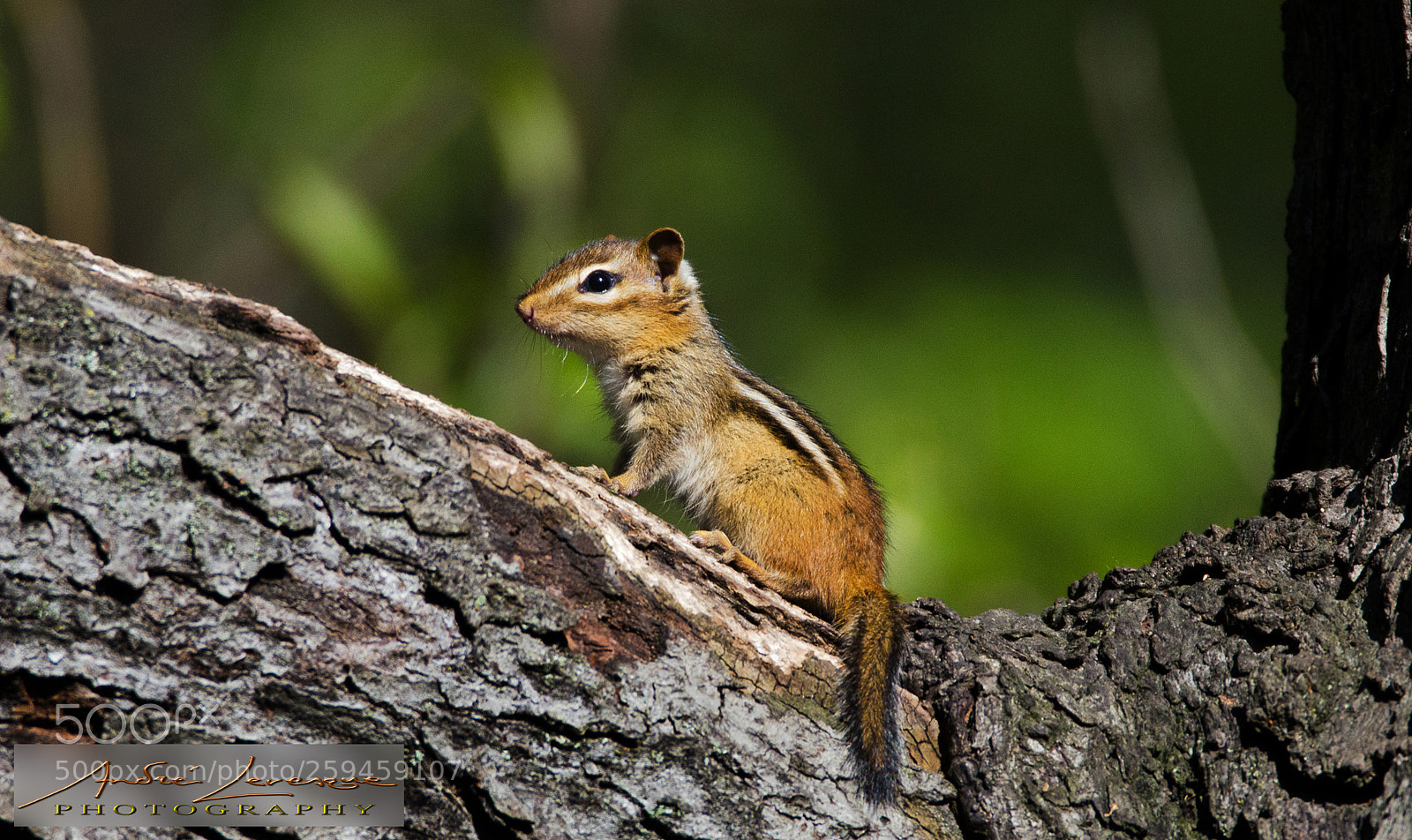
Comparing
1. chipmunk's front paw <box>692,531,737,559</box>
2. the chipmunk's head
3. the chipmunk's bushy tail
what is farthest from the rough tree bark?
the chipmunk's head

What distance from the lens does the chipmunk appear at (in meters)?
3.05

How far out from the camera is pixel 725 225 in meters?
Answer: 6.30

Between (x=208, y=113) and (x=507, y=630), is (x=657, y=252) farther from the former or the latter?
(x=208, y=113)

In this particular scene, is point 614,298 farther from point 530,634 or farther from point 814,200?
point 814,200

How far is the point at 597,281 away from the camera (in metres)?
3.90

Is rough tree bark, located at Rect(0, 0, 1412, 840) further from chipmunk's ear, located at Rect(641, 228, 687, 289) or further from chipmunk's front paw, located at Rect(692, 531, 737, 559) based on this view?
chipmunk's ear, located at Rect(641, 228, 687, 289)

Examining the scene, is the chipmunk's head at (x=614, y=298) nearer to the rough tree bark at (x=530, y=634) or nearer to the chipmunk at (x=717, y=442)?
the chipmunk at (x=717, y=442)

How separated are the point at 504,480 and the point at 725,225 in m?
4.45

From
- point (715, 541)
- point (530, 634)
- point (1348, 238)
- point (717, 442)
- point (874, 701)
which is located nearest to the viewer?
point (530, 634)

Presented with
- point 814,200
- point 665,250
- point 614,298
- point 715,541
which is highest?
point 814,200

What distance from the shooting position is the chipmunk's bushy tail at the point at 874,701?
84.1 inches

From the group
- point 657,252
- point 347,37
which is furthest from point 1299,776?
point 347,37

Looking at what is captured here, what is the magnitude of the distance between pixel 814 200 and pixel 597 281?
2801mm

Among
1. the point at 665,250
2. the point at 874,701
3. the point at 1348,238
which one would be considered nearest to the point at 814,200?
the point at 665,250
